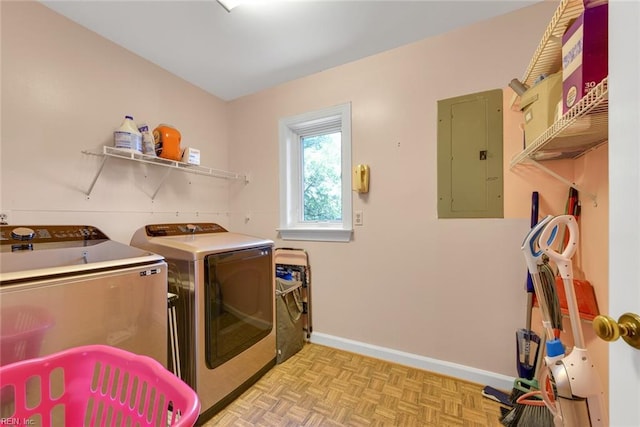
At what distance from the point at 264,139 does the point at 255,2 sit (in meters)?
1.15

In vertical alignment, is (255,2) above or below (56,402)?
above

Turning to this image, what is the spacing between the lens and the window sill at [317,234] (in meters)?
2.09

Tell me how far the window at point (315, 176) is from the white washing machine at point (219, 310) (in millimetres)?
569

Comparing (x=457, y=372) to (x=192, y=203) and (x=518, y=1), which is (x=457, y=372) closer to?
(x=518, y=1)

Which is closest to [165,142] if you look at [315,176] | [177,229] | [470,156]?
[177,229]

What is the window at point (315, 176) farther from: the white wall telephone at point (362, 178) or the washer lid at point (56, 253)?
the washer lid at point (56, 253)

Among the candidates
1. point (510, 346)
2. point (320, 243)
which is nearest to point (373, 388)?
point (510, 346)

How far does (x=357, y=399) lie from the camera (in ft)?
5.04

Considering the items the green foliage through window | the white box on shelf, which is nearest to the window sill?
the green foliage through window

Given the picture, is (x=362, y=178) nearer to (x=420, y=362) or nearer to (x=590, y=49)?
(x=590, y=49)

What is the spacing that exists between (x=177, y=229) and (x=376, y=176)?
5.36ft

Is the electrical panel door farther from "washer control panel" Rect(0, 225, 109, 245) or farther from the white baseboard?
"washer control panel" Rect(0, 225, 109, 245)

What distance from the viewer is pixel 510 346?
1588 mm
